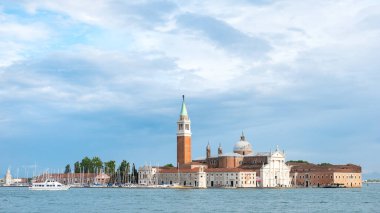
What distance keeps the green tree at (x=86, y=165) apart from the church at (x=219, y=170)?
1971cm

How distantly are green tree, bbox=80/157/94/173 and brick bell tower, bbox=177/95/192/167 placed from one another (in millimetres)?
27680

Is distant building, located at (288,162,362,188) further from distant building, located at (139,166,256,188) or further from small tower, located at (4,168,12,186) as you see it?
small tower, located at (4,168,12,186)

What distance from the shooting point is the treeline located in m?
123

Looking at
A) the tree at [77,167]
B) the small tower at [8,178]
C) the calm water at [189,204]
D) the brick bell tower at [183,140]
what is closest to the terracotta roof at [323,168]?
the brick bell tower at [183,140]

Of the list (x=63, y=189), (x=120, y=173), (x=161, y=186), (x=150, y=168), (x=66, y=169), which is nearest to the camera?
(x=63, y=189)

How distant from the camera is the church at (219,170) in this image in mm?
109562

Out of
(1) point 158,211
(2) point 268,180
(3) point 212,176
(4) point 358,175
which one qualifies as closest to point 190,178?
(3) point 212,176

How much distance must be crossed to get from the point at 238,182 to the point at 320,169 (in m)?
21.8

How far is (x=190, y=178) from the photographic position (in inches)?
4331

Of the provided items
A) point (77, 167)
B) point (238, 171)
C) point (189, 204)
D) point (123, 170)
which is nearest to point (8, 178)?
point (77, 167)

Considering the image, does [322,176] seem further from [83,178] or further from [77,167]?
[77,167]

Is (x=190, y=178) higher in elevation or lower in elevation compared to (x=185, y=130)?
lower

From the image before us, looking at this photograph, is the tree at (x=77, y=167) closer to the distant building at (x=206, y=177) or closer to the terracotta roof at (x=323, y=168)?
the distant building at (x=206, y=177)

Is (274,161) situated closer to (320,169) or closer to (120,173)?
(320,169)
